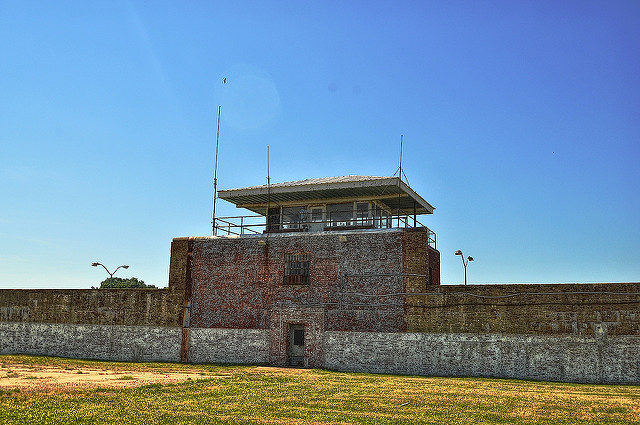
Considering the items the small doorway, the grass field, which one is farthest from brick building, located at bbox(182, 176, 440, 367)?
the grass field

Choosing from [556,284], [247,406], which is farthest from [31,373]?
[556,284]

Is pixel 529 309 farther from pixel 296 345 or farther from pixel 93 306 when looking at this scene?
pixel 93 306

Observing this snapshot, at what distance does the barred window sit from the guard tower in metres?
1.99

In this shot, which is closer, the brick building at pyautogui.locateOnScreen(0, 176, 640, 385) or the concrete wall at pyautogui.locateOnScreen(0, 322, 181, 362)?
the brick building at pyautogui.locateOnScreen(0, 176, 640, 385)

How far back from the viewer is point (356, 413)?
14492 millimetres

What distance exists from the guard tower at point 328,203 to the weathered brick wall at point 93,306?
490cm

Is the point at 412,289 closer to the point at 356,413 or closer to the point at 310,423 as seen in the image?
the point at 356,413

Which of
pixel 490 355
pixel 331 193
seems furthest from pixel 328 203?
pixel 490 355

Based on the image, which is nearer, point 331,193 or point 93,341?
point 331,193

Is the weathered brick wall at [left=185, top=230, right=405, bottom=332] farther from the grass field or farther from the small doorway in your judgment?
the grass field

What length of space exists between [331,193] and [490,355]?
11137mm

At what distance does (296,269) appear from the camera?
2894 cm

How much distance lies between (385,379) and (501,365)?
531 cm

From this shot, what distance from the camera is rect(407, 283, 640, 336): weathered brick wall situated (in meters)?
23.3
